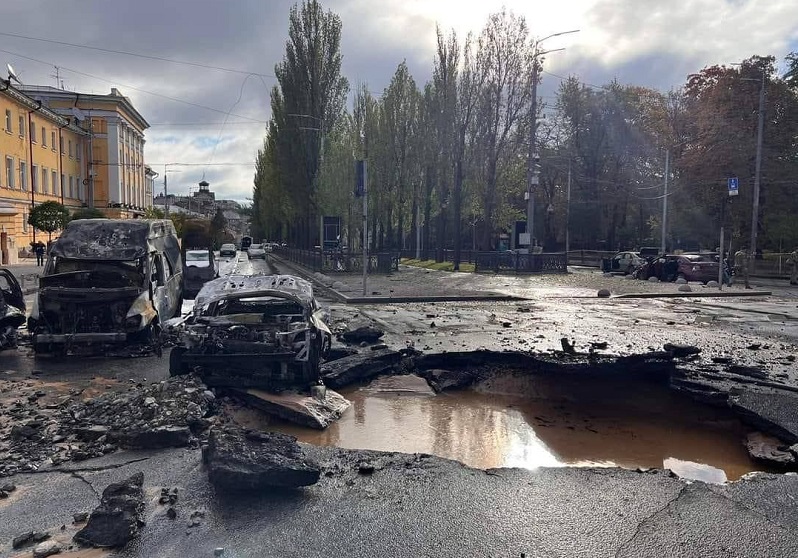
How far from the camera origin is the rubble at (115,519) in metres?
3.98

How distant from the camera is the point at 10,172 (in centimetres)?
4828

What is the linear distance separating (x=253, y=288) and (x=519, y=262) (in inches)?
1123

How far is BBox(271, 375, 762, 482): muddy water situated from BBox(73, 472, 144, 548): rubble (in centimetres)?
230

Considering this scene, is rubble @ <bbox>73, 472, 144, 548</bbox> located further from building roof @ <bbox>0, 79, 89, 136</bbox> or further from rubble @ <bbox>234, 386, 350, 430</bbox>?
building roof @ <bbox>0, 79, 89, 136</bbox>

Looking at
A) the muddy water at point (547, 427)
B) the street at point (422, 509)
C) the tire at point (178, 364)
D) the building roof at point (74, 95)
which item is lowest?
the muddy water at point (547, 427)

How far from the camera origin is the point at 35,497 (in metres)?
4.73

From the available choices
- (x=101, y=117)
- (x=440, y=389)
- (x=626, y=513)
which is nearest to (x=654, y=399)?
(x=440, y=389)

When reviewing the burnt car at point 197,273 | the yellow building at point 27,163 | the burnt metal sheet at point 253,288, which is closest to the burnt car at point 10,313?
the burnt metal sheet at point 253,288

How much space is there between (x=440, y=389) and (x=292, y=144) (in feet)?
120

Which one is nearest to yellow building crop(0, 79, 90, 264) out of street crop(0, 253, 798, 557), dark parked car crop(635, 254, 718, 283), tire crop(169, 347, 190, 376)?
tire crop(169, 347, 190, 376)

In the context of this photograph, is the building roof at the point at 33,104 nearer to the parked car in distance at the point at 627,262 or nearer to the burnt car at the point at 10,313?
the burnt car at the point at 10,313

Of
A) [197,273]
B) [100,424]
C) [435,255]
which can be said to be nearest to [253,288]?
[100,424]

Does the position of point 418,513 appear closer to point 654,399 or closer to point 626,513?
point 626,513

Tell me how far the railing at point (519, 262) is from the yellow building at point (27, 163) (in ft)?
99.1
